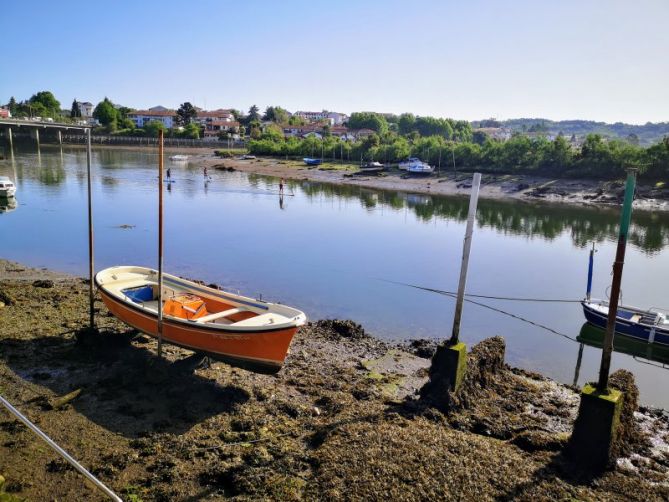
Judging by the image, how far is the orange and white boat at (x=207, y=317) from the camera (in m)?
10.5

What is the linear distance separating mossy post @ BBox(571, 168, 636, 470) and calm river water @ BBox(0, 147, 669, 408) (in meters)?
5.57

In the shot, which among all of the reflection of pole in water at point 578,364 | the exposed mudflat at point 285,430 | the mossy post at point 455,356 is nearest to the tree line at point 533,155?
the reflection of pole in water at point 578,364

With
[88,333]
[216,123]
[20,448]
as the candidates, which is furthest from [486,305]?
[216,123]

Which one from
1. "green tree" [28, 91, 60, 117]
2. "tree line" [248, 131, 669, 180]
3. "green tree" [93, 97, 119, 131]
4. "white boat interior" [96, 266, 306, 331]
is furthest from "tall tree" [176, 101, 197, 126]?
"white boat interior" [96, 266, 306, 331]

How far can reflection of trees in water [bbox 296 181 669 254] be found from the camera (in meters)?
35.9

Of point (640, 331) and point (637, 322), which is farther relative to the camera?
point (637, 322)

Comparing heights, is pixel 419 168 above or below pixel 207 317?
above

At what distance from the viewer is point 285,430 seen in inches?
360

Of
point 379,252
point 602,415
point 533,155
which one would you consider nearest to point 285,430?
point 602,415

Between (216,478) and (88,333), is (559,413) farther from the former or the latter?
(88,333)

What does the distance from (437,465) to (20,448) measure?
20.6ft

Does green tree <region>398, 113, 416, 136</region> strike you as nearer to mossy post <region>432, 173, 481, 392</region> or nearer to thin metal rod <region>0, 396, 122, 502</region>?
mossy post <region>432, 173, 481, 392</region>

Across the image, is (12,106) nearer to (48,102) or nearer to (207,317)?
(48,102)

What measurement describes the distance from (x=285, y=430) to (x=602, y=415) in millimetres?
5136
